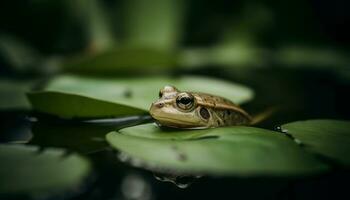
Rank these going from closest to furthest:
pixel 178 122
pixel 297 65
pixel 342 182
→ 1. pixel 342 182
2. pixel 178 122
3. pixel 297 65

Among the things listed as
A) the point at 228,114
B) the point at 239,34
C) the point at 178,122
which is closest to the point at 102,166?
the point at 178,122

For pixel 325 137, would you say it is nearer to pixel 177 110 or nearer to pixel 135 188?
pixel 177 110

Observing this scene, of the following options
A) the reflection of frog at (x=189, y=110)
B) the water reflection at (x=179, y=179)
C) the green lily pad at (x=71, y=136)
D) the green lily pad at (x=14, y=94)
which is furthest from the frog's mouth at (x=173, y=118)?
the green lily pad at (x=14, y=94)

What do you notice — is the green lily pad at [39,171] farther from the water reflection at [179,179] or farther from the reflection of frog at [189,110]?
the reflection of frog at [189,110]

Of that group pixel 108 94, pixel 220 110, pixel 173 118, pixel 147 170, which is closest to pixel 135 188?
pixel 147 170

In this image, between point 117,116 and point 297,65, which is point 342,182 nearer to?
point 117,116

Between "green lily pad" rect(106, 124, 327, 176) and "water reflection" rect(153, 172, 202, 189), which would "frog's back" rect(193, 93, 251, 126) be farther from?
"water reflection" rect(153, 172, 202, 189)

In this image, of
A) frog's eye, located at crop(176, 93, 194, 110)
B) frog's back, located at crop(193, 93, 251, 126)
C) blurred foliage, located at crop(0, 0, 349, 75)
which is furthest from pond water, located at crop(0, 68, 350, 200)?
blurred foliage, located at crop(0, 0, 349, 75)
